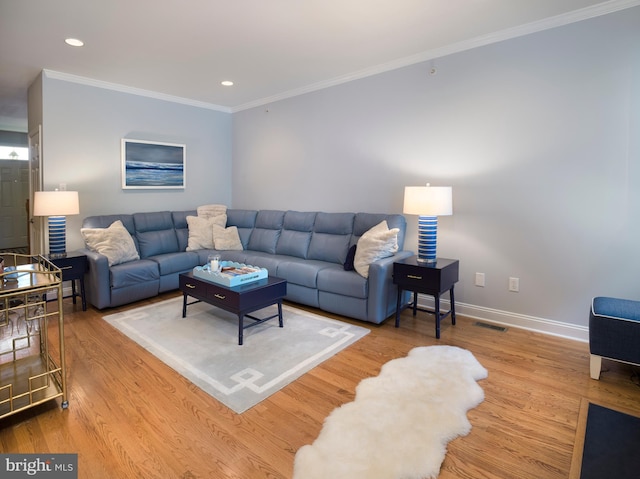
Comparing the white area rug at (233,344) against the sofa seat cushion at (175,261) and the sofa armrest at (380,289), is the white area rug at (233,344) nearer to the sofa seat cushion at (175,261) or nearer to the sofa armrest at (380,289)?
the sofa armrest at (380,289)

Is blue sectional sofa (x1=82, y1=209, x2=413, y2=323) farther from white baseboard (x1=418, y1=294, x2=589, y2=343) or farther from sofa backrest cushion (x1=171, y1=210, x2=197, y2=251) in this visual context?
white baseboard (x1=418, y1=294, x2=589, y2=343)

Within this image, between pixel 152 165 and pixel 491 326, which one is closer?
pixel 491 326

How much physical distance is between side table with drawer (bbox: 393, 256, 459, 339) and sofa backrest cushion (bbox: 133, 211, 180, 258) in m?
3.04

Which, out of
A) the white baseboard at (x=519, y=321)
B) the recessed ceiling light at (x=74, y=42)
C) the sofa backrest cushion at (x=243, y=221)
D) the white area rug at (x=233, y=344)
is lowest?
the white area rug at (x=233, y=344)

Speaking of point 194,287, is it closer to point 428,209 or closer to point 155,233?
point 155,233

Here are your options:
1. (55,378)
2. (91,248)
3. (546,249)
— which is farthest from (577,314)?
(91,248)

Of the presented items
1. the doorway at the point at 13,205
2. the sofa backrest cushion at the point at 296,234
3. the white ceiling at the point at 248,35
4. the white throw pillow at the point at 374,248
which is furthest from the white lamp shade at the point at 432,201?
the doorway at the point at 13,205

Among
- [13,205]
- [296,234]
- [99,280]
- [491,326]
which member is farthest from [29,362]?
[13,205]

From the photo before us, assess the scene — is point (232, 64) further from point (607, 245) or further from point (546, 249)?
point (607, 245)

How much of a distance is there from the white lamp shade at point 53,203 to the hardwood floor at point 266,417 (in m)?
1.51

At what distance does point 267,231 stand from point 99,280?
2.01m

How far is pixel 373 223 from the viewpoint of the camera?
3.86 meters

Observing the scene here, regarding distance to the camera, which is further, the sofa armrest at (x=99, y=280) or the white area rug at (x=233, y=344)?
the sofa armrest at (x=99, y=280)

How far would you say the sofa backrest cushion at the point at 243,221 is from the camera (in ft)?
16.4
